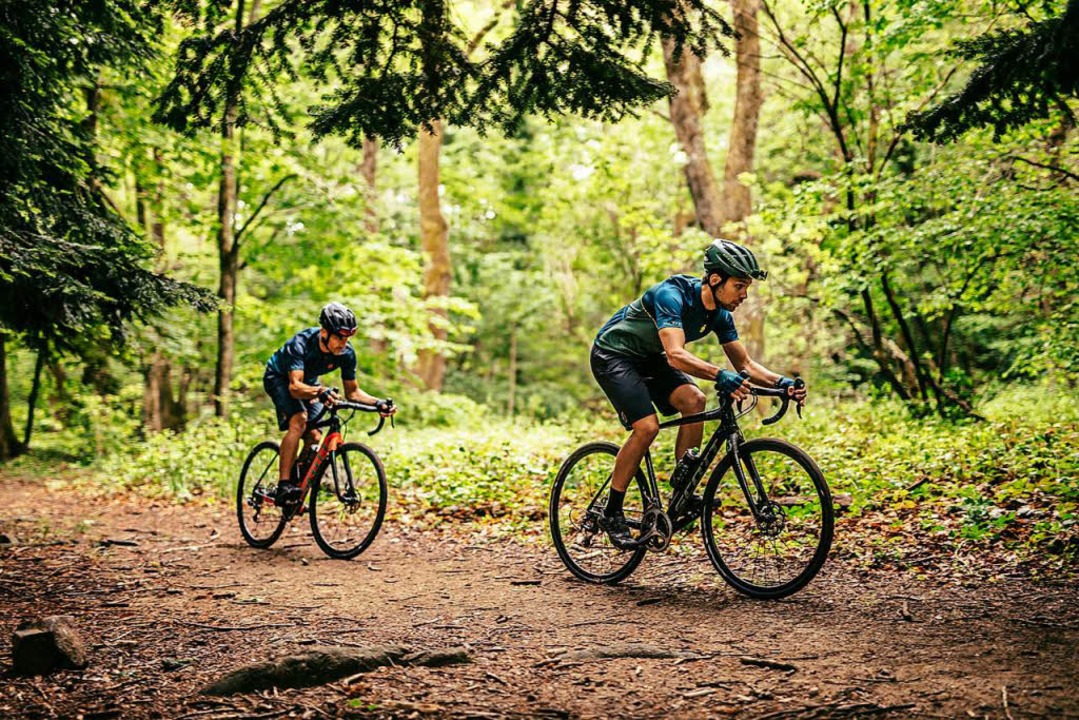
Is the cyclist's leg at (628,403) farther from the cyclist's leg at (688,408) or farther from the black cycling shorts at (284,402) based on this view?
the black cycling shorts at (284,402)

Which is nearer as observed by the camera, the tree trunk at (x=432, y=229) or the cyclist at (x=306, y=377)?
the cyclist at (x=306, y=377)

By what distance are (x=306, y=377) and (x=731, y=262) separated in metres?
4.31

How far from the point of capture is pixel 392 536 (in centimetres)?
797

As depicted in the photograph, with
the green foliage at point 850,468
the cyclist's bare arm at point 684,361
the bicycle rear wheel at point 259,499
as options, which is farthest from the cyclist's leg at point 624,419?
the bicycle rear wheel at point 259,499

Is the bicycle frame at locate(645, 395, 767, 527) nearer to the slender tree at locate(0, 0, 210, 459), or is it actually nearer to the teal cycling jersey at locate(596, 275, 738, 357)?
the teal cycling jersey at locate(596, 275, 738, 357)

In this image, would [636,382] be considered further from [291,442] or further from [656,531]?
[291,442]

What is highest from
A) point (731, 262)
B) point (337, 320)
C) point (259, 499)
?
point (731, 262)

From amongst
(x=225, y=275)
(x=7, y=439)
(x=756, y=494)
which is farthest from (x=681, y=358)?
(x=7, y=439)

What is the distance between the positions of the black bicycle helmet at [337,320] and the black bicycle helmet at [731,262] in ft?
11.3

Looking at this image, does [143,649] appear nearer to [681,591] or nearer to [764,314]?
[681,591]

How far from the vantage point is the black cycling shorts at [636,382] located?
5238mm

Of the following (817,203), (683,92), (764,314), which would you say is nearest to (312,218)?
(683,92)

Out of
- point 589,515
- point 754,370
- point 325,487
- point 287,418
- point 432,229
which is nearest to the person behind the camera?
point 754,370

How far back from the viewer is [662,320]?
4891 mm
